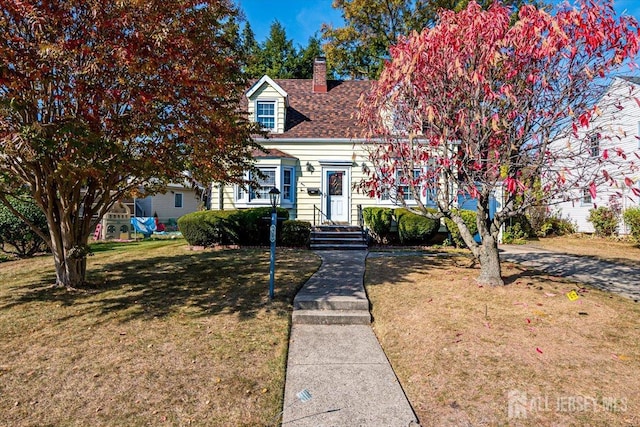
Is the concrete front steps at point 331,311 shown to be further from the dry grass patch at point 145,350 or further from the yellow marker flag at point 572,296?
the yellow marker flag at point 572,296

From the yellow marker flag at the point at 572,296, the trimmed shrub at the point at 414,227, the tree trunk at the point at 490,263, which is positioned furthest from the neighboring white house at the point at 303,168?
the yellow marker flag at the point at 572,296

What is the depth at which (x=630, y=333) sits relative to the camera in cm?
435

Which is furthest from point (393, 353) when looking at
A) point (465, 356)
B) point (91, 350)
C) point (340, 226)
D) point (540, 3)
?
point (540, 3)

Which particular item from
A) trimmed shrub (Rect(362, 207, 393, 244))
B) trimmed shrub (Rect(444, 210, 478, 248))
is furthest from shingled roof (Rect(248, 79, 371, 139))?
trimmed shrub (Rect(444, 210, 478, 248))

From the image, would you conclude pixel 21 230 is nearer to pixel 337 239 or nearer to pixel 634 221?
pixel 337 239

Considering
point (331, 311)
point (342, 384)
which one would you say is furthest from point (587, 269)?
point (342, 384)

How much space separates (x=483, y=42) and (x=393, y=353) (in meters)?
4.56

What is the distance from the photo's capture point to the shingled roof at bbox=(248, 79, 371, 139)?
14858 mm

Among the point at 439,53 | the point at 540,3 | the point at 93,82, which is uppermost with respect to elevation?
the point at 540,3

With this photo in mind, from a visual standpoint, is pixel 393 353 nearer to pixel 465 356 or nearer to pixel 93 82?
pixel 465 356

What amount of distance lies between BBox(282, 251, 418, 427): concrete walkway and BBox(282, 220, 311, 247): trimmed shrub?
550 centimetres

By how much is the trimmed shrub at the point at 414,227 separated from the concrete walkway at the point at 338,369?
630cm

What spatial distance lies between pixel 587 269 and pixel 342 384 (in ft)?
25.8

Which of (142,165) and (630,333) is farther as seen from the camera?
(142,165)
